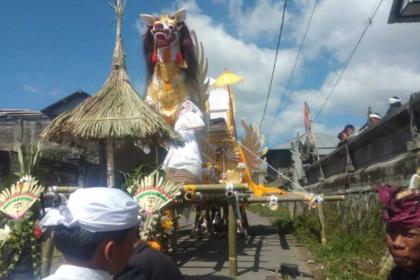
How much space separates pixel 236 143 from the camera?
10.4 metres

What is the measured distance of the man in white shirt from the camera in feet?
5.90

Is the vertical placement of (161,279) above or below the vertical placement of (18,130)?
below

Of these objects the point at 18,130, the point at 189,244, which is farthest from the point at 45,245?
the point at 18,130

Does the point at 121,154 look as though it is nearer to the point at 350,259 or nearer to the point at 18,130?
the point at 350,259

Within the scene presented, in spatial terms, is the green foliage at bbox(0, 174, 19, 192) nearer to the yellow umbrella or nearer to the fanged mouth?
the fanged mouth

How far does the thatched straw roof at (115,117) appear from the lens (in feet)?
17.6

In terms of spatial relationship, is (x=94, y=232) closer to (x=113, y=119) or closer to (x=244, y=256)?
(x=113, y=119)

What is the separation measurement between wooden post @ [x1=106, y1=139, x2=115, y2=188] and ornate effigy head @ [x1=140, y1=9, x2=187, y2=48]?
2235mm

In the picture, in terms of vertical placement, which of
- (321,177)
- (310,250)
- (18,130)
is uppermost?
(18,130)

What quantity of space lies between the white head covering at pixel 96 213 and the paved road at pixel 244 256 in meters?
4.67

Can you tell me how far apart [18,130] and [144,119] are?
24.4 meters

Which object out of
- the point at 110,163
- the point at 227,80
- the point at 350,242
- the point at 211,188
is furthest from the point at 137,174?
the point at 227,80

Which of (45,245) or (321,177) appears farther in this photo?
(321,177)

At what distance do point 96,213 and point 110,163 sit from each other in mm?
3929
